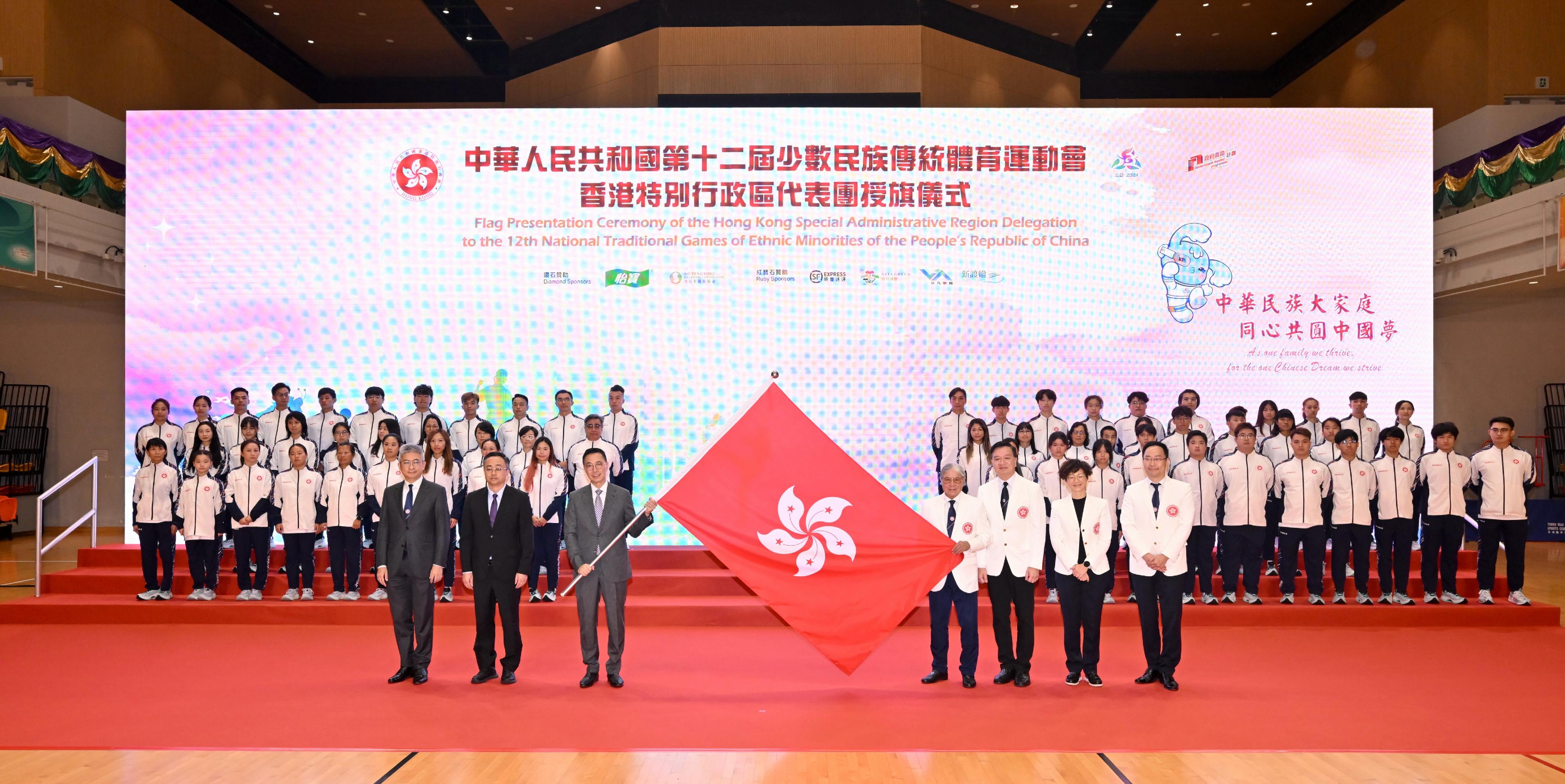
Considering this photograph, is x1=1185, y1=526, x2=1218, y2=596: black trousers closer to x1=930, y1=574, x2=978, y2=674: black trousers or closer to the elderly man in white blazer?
the elderly man in white blazer

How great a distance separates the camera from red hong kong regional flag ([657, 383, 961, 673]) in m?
5.05

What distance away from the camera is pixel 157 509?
730cm

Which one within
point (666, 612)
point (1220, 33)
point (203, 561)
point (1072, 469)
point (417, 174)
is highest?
point (1220, 33)

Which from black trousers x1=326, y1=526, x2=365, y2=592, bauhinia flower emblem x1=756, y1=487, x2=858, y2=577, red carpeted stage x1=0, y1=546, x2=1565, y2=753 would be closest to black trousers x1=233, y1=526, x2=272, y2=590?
red carpeted stage x1=0, y1=546, x2=1565, y2=753

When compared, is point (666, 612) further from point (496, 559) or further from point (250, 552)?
point (250, 552)

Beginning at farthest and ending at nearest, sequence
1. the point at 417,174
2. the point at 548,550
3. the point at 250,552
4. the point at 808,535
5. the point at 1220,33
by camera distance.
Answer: the point at 1220,33 < the point at 417,174 < the point at 250,552 < the point at 548,550 < the point at 808,535

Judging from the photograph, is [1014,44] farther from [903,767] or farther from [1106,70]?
[903,767]

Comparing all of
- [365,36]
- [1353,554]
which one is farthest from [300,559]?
[365,36]

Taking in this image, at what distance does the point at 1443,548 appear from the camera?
7434 millimetres

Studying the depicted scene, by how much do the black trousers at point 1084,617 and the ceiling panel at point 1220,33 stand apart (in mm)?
9951

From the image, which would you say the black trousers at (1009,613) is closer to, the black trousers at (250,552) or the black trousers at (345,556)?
the black trousers at (345,556)

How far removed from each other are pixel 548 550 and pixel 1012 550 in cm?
342

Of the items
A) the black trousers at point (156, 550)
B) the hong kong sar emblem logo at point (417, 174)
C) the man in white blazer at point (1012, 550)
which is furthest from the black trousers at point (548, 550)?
the hong kong sar emblem logo at point (417, 174)

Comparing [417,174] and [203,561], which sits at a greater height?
[417,174]
